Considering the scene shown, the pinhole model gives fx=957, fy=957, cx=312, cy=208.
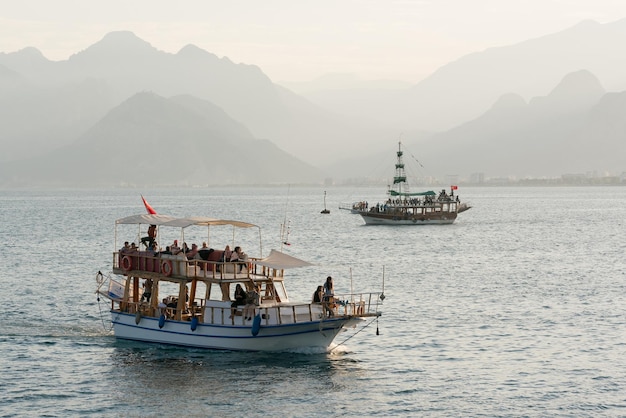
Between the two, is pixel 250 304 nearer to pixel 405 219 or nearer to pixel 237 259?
pixel 237 259

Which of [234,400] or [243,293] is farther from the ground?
[243,293]

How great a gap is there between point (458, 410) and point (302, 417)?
5396 millimetres

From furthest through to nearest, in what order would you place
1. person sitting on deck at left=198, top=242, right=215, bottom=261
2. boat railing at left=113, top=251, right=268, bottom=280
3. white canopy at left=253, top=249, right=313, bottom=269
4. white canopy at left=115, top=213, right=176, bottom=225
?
white canopy at left=115, top=213, right=176, bottom=225 → person sitting on deck at left=198, top=242, right=215, bottom=261 → white canopy at left=253, top=249, right=313, bottom=269 → boat railing at left=113, top=251, right=268, bottom=280

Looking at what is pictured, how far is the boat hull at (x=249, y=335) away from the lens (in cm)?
3809

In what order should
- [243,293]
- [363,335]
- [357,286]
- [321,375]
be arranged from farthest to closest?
[357,286] < [363,335] < [243,293] < [321,375]

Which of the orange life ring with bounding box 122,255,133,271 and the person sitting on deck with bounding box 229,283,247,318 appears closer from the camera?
the person sitting on deck with bounding box 229,283,247,318

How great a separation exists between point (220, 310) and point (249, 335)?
1597 millimetres

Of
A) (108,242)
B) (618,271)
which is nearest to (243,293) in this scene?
(618,271)

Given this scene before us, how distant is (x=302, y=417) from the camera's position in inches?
1243

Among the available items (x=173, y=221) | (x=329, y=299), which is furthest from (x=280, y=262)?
(x=173, y=221)

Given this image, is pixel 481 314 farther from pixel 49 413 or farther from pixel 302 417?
pixel 49 413

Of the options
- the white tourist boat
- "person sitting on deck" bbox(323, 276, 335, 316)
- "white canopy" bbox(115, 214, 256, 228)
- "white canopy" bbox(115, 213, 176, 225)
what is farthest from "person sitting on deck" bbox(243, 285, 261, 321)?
"white canopy" bbox(115, 213, 176, 225)

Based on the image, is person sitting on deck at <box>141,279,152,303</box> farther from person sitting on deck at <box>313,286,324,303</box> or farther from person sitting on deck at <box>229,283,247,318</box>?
person sitting on deck at <box>313,286,324,303</box>

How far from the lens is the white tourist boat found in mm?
38188
